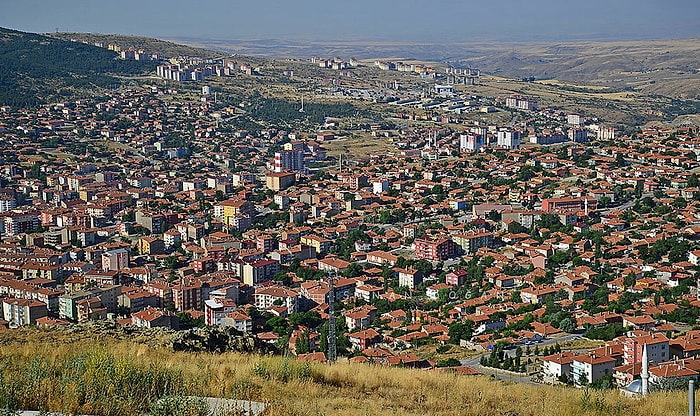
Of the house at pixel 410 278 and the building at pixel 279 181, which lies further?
the building at pixel 279 181

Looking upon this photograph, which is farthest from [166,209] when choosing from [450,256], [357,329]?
[357,329]

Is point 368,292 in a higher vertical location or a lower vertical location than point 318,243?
lower

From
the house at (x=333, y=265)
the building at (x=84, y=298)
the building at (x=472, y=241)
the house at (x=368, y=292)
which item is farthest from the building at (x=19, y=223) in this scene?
the building at (x=472, y=241)

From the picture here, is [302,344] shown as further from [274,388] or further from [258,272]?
[274,388]

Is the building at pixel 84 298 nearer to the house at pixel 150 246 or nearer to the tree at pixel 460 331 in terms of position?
the house at pixel 150 246

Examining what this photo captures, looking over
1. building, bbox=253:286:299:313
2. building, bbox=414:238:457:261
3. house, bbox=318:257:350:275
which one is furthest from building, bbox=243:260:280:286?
building, bbox=414:238:457:261

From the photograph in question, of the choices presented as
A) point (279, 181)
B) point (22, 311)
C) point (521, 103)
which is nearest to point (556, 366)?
point (22, 311)
